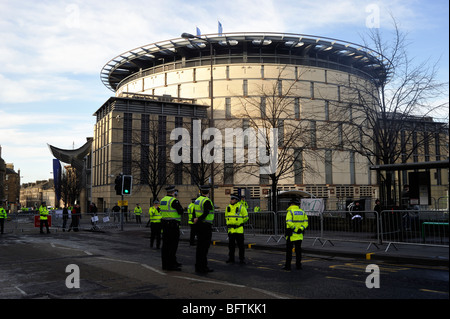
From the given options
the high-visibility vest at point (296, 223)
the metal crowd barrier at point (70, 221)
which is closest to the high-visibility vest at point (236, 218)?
the high-visibility vest at point (296, 223)

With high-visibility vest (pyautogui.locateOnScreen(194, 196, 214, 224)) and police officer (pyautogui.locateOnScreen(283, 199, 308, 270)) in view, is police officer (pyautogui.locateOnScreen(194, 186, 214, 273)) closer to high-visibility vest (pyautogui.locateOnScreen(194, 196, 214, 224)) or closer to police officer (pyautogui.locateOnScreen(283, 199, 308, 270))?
high-visibility vest (pyautogui.locateOnScreen(194, 196, 214, 224))

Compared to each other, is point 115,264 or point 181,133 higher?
point 181,133

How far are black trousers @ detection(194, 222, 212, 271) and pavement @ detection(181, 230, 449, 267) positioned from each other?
5017mm

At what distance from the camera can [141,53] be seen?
5741 centimetres

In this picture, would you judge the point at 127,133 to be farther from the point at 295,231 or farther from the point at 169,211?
the point at 295,231

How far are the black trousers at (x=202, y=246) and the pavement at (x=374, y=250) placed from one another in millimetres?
5017

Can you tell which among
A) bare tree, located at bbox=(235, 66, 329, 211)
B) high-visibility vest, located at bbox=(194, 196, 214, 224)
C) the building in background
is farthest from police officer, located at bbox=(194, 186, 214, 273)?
the building in background

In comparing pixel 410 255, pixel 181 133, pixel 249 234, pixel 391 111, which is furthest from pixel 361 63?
pixel 410 255

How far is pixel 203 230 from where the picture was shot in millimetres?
9148

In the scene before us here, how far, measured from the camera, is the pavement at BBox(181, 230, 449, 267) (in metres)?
10.6

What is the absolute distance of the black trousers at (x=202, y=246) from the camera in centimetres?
896

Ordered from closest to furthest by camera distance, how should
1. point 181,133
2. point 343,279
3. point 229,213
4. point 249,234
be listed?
point 343,279 < point 229,213 < point 249,234 < point 181,133
